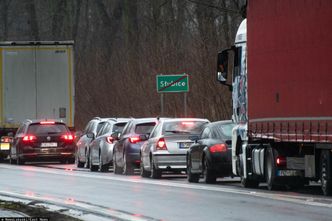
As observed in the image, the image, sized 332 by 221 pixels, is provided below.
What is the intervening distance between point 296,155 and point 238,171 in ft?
8.70

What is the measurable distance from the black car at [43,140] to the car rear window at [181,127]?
11.1 m

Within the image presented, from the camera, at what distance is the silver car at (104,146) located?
3466 cm

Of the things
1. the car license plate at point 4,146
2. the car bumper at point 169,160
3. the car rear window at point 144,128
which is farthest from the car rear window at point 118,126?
the car license plate at point 4,146

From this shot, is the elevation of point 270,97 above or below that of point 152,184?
above

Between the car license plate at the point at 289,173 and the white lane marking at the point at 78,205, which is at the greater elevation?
the car license plate at the point at 289,173

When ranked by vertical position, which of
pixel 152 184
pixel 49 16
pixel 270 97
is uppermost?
pixel 49 16

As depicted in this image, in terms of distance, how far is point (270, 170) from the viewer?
880 inches

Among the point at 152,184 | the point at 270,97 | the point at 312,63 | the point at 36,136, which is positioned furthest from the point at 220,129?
the point at 36,136

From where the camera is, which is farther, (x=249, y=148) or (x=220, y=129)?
(x=220, y=129)

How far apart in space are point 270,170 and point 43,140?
1819cm

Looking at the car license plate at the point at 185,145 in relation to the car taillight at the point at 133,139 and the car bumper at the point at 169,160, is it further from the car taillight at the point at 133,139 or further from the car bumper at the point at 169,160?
the car taillight at the point at 133,139

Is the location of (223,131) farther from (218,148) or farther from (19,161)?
(19,161)

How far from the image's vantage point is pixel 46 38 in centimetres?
7344

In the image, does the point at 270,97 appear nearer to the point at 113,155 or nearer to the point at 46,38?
the point at 113,155
